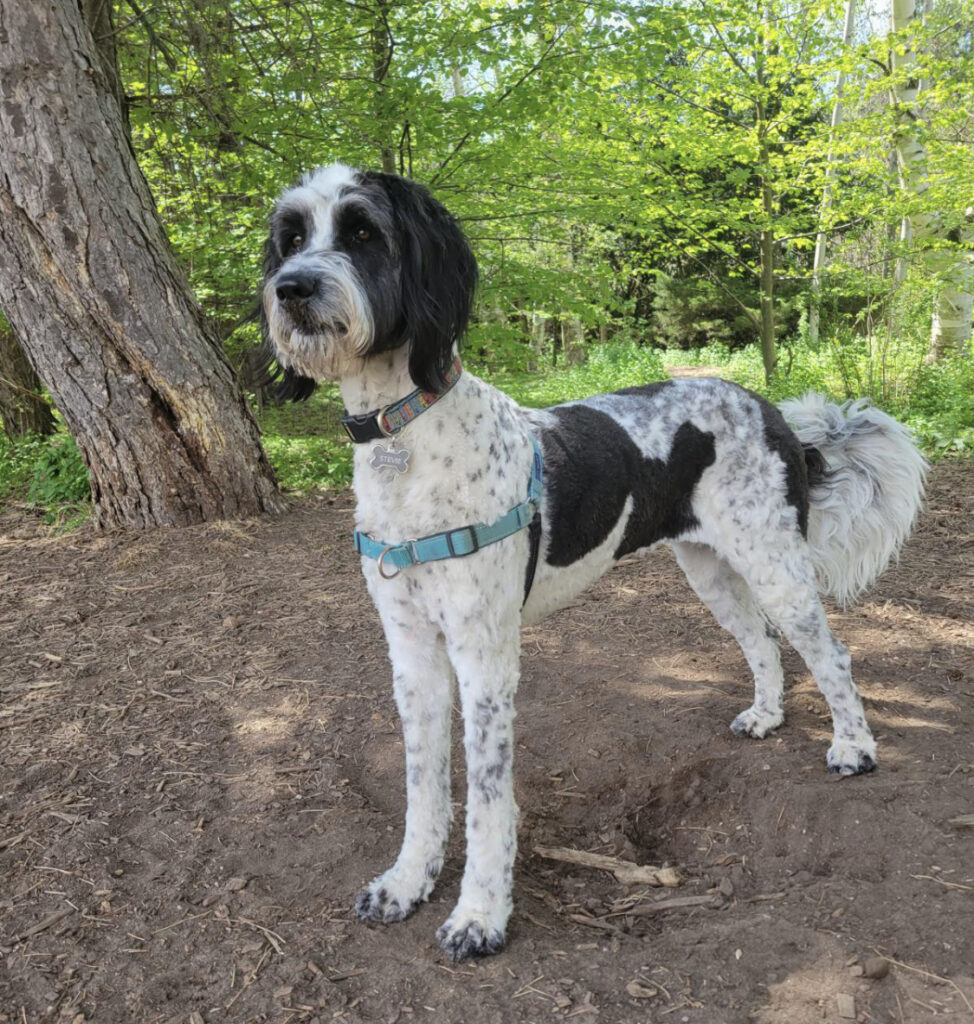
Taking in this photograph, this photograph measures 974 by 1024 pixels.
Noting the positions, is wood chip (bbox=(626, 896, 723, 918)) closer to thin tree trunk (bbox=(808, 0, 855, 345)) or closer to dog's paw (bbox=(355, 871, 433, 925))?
dog's paw (bbox=(355, 871, 433, 925))

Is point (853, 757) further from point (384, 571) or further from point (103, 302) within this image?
point (103, 302)

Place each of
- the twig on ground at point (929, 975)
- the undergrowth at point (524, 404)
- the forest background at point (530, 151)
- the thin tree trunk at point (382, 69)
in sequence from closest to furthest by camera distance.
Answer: the twig on ground at point (929, 975)
the thin tree trunk at point (382, 69)
the forest background at point (530, 151)
the undergrowth at point (524, 404)

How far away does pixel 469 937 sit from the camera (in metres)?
2.38

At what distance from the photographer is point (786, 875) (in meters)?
2.63

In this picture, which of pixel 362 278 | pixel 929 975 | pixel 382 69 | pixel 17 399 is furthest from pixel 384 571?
pixel 17 399

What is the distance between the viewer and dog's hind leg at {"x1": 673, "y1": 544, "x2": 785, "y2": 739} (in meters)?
3.55

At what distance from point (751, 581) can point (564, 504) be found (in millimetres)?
992

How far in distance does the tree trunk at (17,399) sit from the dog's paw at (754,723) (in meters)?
8.56

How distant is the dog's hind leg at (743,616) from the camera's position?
3.55m

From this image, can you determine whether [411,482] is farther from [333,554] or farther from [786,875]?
[333,554]

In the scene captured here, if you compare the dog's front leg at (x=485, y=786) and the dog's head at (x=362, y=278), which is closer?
the dog's head at (x=362, y=278)

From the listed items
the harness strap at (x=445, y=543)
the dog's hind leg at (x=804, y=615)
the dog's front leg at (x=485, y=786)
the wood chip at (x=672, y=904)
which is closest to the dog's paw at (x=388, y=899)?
the dog's front leg at (x=485, y=786)

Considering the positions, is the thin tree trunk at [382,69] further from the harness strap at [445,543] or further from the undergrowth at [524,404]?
the harness strap at [445,543]

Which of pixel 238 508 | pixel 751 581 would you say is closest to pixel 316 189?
pixel 751 581
